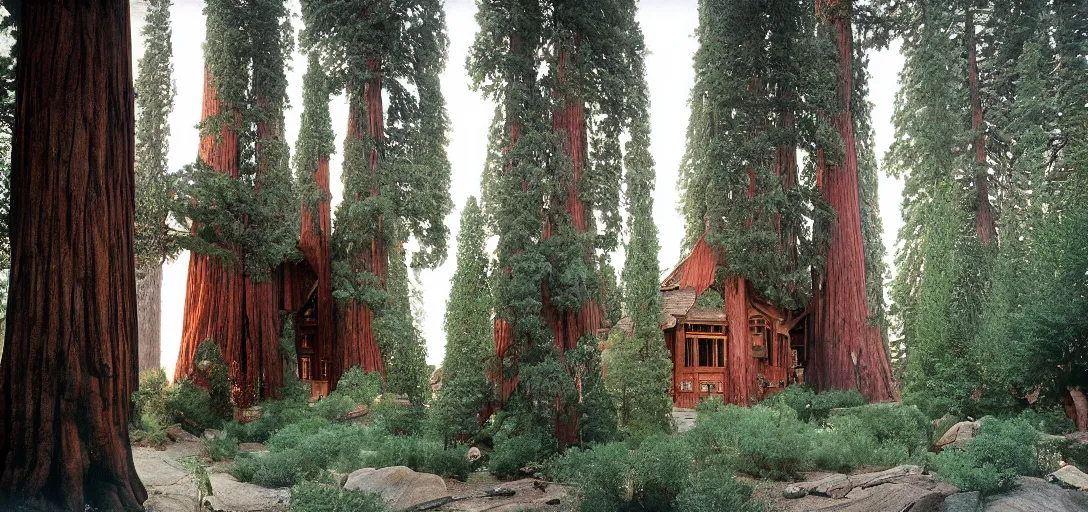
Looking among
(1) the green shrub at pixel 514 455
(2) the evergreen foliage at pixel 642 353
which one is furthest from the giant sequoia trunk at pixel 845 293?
(1) the green shrub at pixel 514 455

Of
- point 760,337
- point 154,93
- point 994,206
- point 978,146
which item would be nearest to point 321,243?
point 154,93

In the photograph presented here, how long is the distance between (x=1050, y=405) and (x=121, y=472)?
8097 mm

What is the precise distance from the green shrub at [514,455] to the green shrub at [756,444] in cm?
155

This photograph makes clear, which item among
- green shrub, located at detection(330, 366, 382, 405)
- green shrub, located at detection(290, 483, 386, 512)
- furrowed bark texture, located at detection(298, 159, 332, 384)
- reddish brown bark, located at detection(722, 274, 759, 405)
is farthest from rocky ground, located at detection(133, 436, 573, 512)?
reddish brown bark, located at detection(722, 274, 759, 405)

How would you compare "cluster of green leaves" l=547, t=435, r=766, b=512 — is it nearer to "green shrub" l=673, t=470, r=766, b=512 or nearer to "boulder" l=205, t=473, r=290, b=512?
"green shrub" l=673, t=470, r=766, b=512

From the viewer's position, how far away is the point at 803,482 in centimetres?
761

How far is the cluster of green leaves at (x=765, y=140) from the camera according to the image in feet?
40.4

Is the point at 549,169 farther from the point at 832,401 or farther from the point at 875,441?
the point at 832,401

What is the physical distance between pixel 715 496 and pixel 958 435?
10.9 ft

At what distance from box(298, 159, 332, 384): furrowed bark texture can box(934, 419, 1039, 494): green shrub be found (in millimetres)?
9258

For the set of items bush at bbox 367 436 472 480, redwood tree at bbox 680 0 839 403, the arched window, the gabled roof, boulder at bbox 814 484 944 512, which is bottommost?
boulder at bbox 814 484 944 512

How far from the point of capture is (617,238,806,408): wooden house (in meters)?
12.9

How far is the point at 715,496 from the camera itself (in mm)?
5996

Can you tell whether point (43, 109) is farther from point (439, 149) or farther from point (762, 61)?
point (762, 61)
